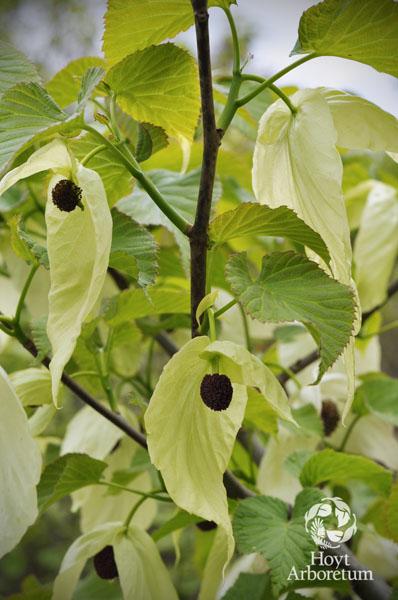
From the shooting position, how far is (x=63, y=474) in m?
0.47

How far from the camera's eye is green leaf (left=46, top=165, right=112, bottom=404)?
1.04 feet

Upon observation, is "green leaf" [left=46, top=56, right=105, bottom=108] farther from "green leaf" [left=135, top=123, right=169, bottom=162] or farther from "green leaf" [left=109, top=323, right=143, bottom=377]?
"green leaf" [left=109, top=323, right=143, bottom=377]

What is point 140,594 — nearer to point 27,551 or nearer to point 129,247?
point 129,247

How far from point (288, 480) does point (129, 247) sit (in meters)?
0.28

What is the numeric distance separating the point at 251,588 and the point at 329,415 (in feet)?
0.67

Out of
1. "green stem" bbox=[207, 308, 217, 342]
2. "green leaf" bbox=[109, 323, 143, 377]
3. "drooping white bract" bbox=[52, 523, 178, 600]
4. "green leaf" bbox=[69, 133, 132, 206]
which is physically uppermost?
"green leaf" bbox=[69, 133, 132, 206]

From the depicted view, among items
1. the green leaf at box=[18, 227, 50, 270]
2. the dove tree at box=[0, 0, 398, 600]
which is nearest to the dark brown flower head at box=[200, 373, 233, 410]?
the dove tree at box=[0, 0, 398, 600]

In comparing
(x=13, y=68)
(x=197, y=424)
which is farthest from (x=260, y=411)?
(x=13, y=68)

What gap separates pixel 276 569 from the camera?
0.41m

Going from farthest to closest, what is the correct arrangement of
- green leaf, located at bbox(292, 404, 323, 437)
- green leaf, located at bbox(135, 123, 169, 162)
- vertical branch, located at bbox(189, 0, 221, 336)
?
green leaf, located at bbox(292, 404, 323, 437)
green leaf, located at bbox(135, 123, 169, 162)
vertical branch, located at bbox(189, 0, 221, 336)

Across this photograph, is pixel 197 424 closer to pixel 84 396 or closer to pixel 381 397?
pixel 84 396

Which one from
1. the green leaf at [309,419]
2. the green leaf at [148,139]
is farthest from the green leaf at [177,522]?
the green leaf at [148,139]

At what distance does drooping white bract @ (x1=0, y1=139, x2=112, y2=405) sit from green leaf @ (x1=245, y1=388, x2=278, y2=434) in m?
0.18

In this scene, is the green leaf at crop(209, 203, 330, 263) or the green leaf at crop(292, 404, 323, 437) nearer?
the green leaf at crop(209, 203, 330, 263)
